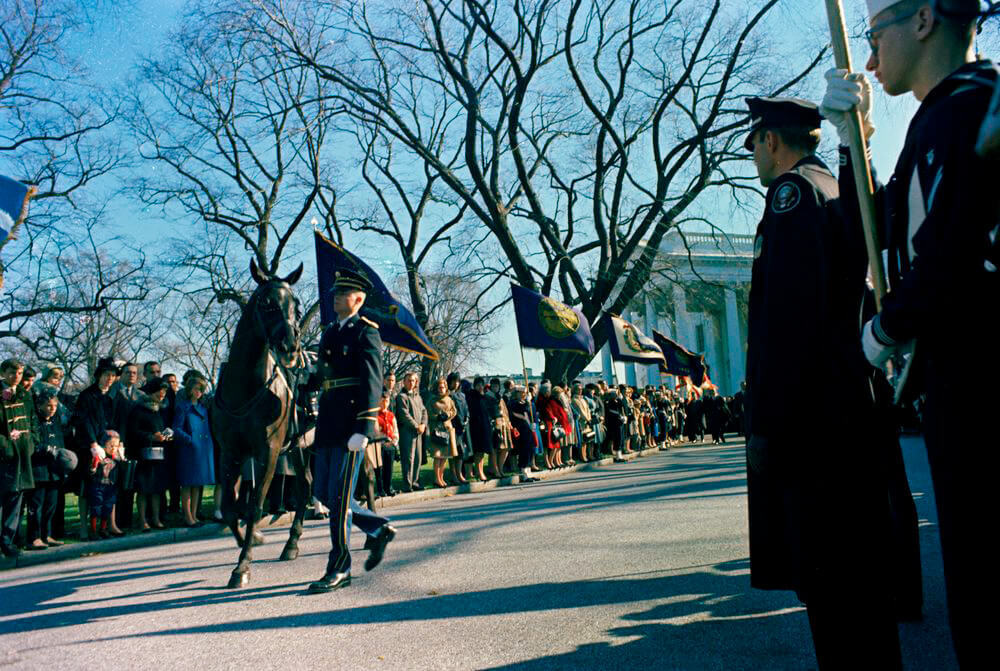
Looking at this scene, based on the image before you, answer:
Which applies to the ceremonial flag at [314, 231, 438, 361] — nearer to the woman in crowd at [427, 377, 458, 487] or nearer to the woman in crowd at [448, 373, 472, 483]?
the woman in crowd at [427, 377, 458, 487]

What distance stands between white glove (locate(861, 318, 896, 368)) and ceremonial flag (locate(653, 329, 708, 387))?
20.7 metres

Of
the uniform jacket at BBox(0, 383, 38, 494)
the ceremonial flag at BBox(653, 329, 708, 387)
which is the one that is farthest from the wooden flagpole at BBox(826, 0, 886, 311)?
the ceremonial flag at BBox(653, 329, 708, 387)

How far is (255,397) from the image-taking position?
689cm

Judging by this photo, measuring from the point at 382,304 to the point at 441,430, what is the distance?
4.11 meters

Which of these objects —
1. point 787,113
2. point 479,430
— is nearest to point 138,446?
point 479,430

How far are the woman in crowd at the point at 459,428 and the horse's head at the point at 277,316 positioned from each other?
29.8 ft

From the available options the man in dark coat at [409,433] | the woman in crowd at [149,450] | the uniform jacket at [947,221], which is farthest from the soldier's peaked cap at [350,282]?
the man in dark coat at [409,433]

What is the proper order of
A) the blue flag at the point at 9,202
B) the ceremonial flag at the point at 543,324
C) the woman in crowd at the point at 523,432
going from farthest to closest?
the woman in crowd at the point at 523,432, the ceremonial flag at the point at 543,324, the blue flag at the point at 9,202

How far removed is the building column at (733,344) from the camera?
6438 cm

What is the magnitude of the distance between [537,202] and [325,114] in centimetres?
683

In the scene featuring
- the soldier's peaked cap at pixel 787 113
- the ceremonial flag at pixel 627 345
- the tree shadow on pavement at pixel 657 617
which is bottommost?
the tree shadow on pavement at pixel 657 617

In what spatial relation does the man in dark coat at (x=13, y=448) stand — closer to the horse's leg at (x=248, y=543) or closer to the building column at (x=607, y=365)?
the horse's leg at (x=248, y=543)

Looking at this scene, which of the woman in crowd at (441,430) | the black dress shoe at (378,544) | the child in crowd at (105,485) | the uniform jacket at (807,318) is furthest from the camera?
the woman in crowd at (441,430)

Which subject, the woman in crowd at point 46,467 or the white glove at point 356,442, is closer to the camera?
the white glove at point 356,442
